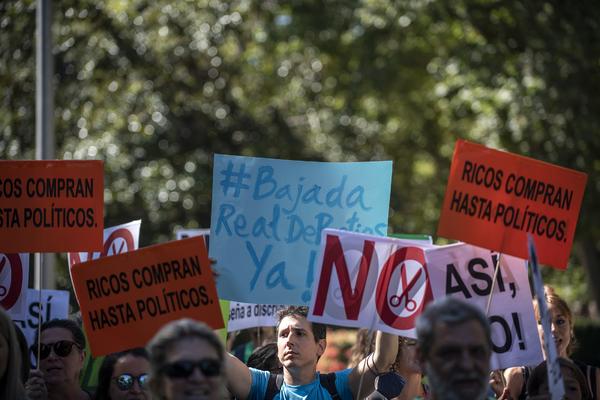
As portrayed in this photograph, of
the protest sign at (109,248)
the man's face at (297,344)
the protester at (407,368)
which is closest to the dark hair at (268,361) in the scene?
the protester at (407,368)

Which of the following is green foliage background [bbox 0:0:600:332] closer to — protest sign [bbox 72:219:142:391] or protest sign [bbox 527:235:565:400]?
protest sign [bbox 72:219:142:391]

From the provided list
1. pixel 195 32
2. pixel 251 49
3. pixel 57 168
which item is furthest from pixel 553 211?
pixel 251 49

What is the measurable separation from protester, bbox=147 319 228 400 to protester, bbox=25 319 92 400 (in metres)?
1.73

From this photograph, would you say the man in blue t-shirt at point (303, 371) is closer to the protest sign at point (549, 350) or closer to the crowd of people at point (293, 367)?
the crowd of people at point (293, 367)

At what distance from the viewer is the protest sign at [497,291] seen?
5434mm

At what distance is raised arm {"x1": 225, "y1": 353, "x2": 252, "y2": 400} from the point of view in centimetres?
554

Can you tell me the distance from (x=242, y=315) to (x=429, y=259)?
2593mm

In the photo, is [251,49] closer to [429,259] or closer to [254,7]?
[254,7]

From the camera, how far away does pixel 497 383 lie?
20.6ft

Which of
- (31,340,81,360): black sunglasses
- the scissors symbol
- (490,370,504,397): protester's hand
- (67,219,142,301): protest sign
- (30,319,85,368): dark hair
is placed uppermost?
(67,219,142,301): protest sign

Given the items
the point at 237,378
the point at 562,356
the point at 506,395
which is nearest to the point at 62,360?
the point at 237,378

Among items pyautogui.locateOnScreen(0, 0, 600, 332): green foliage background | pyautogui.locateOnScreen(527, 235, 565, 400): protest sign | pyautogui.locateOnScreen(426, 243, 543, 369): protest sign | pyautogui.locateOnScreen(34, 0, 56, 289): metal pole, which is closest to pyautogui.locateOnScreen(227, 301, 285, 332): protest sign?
pyautogui.locateOnScreen(426, 243, 543, 369): protest sign

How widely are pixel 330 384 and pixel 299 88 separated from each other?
15.2m

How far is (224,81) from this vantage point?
1781 cm
